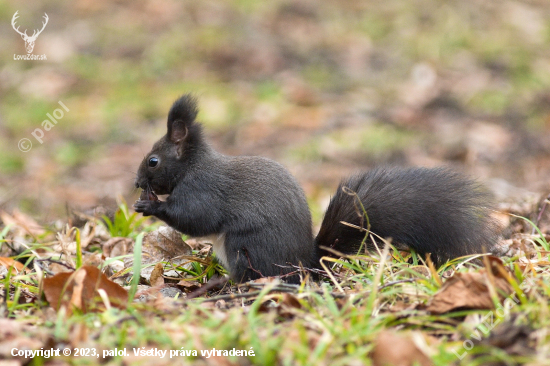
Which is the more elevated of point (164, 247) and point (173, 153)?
point (173, 153)

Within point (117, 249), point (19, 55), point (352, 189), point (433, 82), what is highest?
point (19, 55)

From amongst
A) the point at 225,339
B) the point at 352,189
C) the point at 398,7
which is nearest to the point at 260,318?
the point at 225,339

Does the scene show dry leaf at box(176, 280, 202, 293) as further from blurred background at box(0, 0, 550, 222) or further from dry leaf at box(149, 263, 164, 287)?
blurred background at box(0, 0, 550, 222)

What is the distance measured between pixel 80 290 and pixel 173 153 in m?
1.21

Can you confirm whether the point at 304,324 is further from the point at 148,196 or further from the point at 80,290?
the point at 148,196

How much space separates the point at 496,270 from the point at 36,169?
5.94m

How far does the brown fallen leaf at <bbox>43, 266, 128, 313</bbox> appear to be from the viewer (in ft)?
7.57

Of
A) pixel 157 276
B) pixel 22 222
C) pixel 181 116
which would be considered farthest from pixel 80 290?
pixel 22 222

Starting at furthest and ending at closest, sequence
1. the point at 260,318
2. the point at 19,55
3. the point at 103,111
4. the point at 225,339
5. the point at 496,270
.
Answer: the point at 19,55 < the point at 103,111 < the point at 496,270 < the point at 260,318 < the point at 225,339

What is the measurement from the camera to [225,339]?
1.88 m

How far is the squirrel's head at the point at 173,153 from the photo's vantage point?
3332 mm

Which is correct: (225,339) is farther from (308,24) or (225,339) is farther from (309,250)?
(308,24)

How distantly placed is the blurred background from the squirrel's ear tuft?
184 cm

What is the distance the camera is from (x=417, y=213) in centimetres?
289
